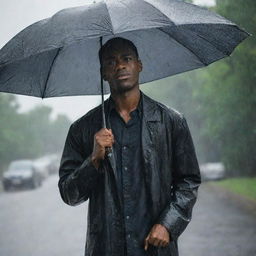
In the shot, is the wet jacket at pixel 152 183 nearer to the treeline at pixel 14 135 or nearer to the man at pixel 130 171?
the man at pixel 130 171

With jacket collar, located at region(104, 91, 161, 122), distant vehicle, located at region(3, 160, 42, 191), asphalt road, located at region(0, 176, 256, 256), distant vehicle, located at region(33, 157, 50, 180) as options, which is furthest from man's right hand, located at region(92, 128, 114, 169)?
distant vehicle, located at region(33, 157, 50, 180)

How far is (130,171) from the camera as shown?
2.89m

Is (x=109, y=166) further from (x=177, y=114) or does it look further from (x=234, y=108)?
(x=234, y=108)

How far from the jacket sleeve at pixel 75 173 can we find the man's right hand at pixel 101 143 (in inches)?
1.8

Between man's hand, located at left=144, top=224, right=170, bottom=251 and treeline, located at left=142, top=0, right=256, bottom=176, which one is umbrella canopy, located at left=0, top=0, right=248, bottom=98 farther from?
treeline, located at left=142, top=0, right=256, bottom=176

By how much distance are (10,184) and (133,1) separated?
24837 mm

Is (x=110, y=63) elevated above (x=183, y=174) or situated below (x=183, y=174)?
above

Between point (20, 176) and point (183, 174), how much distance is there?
24.9 m

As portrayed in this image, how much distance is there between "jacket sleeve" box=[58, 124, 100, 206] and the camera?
9.48 feet

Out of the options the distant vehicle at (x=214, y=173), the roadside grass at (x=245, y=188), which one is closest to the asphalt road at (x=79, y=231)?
the roadside grass at (x=245, y=188)

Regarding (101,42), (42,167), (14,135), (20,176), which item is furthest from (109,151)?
(14,135)

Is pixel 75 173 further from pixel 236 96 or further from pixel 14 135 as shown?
pixel 14 135

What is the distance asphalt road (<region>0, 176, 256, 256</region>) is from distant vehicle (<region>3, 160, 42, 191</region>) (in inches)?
416

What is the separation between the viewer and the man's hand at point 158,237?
2.80 metres
